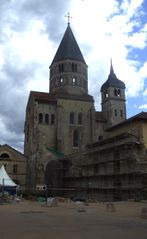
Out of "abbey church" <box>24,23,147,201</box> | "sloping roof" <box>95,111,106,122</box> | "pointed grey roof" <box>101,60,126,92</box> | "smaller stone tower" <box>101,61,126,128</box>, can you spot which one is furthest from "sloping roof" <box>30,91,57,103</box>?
"pointed grey roof" <box>101,60,126,92</box>

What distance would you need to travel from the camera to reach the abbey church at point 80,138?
1633 inches

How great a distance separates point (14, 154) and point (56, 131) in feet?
31.0

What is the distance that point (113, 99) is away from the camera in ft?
258

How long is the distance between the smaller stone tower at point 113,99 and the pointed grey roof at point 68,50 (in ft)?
33.3

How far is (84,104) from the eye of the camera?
6944cm

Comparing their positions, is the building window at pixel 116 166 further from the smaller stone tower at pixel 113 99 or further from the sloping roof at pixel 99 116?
the smaller stone tower at pixel 113 99

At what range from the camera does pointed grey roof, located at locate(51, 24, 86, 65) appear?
73.7m

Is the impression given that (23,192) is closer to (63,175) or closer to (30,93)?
(63,175)

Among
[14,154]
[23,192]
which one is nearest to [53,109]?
[14,154]

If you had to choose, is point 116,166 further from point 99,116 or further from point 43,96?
point 99,116

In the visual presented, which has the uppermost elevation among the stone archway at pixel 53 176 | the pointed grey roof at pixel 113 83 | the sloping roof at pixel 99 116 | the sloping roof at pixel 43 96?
the pointed grey roof at pixel 113 83

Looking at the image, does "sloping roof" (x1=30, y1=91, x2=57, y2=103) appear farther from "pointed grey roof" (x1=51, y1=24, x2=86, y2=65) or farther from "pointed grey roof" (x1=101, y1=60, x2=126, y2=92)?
"pointed grey roof" (x1=101, y1=60, x2=126, y2=92)

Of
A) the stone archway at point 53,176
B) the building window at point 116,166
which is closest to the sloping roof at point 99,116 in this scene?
the stone archway at point 53,176

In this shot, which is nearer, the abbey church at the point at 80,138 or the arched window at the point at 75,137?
the abbey church at the point at 80,138
